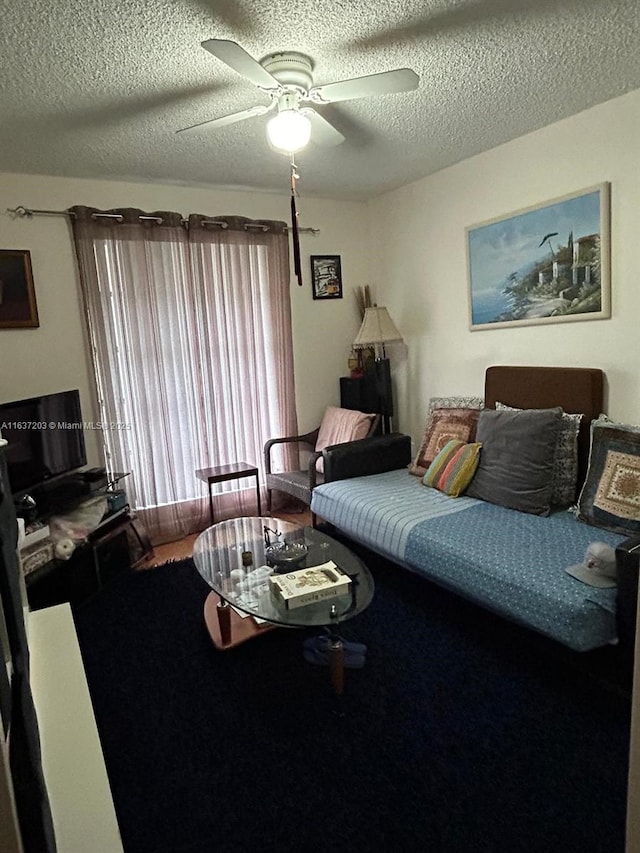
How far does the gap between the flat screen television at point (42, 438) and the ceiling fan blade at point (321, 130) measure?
2.07 meters

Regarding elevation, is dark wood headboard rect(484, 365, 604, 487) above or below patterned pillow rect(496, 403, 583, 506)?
above

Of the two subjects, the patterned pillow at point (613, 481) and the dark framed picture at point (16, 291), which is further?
the dark framed picture at point (16, 291)

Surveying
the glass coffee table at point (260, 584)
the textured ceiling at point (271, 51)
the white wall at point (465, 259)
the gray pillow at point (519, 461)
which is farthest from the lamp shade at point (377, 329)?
the glass coffee table at point (260, 584)

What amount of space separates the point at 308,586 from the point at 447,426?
1.69 meters

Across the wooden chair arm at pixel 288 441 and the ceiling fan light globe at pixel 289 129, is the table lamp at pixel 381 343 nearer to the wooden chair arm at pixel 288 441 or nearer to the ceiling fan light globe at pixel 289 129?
the wooden chair arm at pixel 288 441

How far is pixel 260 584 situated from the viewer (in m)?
2.18

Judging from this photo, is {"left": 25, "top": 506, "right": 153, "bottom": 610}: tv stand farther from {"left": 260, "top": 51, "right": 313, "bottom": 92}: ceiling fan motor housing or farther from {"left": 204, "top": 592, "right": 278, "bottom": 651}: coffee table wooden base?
{"left": 260, "top": 51, "right": 313, "bottom": 92}: ceiling fan motor housing

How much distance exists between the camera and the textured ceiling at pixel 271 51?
175 centimetres

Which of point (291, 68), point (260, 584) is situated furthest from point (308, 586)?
point (291, 68)

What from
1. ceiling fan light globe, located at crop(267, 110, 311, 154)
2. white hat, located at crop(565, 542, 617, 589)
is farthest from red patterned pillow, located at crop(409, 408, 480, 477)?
ceiling fan light globe, located at crop(267, 110, 311, 154)

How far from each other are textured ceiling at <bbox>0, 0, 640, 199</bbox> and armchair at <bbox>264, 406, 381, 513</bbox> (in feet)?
5.79

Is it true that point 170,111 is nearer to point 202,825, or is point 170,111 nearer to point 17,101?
point 17,101

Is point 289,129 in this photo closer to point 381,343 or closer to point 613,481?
point 613,481

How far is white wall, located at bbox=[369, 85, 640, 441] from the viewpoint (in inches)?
104
